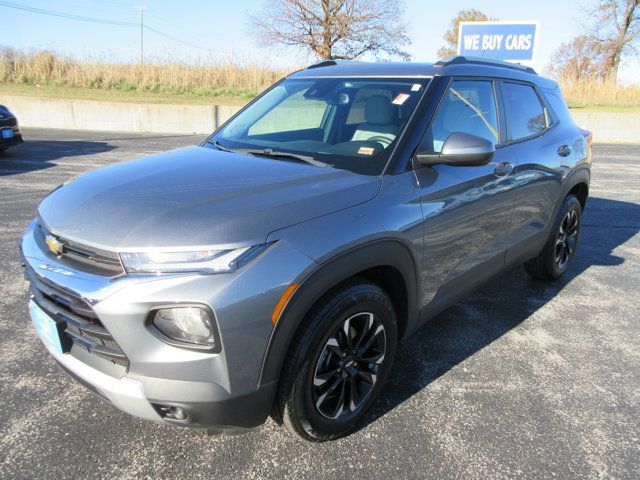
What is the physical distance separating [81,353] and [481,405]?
2081 mm

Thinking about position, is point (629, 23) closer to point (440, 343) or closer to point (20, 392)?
point (440, 343)

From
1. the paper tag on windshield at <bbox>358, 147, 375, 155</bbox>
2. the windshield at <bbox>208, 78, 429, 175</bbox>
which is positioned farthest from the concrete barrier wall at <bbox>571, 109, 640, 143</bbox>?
the paper tag on windshield at <bbox>358, 147, 375, 155</bbox>

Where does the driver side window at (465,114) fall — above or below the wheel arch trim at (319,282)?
above

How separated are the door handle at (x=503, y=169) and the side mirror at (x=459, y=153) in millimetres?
561

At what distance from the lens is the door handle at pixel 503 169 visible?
129 inches

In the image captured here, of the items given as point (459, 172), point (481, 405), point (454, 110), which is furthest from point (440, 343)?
point (454, 110)

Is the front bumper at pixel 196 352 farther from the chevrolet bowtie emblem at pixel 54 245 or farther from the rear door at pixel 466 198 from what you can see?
the rear door at pixel 466 198

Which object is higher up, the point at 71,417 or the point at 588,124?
the point at 588,124

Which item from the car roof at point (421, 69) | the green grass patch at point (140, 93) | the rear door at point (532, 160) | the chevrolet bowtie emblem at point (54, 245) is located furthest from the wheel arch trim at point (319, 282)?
the green grass patch at point (140, 93)

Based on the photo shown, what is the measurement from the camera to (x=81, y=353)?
215cm

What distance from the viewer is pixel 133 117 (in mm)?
17875

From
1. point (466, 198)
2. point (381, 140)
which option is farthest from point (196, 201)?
point (466, 198)

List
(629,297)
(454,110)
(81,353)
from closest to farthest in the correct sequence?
(81,353) < (454,110) < (629,297)

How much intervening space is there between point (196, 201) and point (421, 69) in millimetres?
1753
